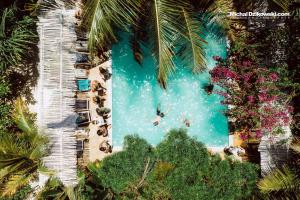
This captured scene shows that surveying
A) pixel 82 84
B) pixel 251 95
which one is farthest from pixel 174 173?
pixel 82 84

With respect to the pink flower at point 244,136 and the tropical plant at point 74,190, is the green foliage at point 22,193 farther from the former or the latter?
the pink flower at point 244,136

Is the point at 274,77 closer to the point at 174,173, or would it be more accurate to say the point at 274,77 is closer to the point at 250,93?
the point at 250,93

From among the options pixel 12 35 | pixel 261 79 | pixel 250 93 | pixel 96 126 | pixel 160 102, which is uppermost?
pixel 12 35

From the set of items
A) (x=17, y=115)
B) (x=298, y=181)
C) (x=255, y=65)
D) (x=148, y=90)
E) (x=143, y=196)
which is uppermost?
(x=255, y=65)

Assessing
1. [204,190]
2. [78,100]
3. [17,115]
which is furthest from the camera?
[78,100]

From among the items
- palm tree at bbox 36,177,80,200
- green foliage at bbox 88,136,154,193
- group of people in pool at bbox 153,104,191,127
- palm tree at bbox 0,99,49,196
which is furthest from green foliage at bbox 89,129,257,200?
palm tree at bbox 0,99,49,196

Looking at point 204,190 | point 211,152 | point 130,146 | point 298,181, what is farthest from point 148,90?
point 298,181

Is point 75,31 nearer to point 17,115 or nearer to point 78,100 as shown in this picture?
point 78,100
